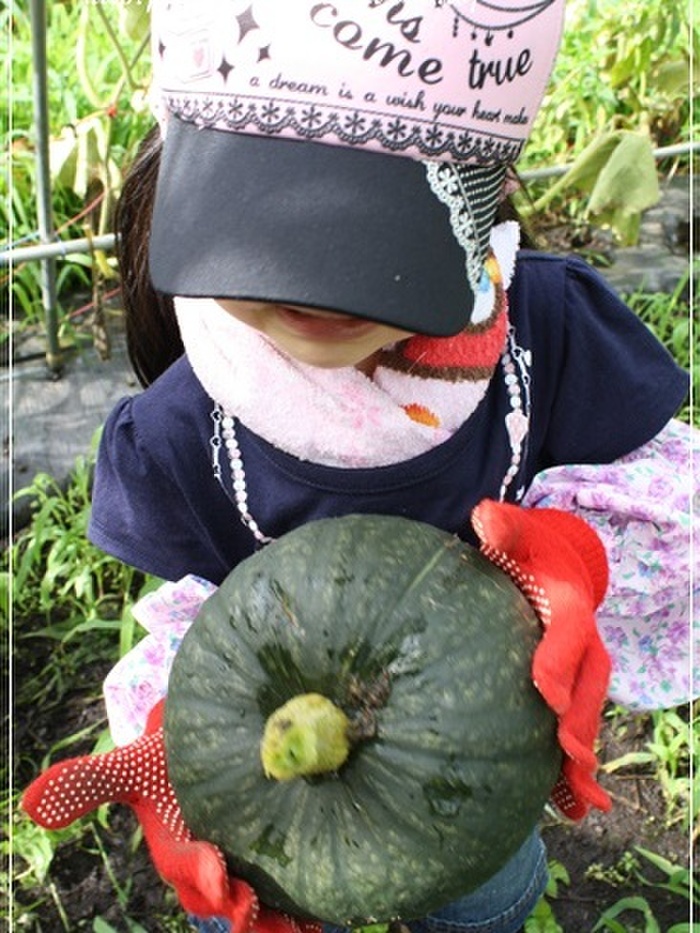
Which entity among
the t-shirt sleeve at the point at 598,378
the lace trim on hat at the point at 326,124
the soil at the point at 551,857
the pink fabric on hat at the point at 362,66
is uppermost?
the pink fabric on hat at the point at 362,66

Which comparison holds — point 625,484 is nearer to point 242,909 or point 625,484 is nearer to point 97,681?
point 242,909

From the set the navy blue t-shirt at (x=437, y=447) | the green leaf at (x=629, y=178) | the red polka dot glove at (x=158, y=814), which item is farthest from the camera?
the green leaf at (x=629, y=178)

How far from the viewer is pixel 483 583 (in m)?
1.31

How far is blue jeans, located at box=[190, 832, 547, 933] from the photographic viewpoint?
70.9 inches

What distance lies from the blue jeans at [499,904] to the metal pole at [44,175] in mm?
1864

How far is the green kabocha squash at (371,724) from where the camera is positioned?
1244 millimetres

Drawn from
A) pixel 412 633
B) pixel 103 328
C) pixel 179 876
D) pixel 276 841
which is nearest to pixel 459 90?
pixel 412 633

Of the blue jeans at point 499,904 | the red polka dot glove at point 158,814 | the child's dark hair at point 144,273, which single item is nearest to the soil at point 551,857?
the blue jeans at point 499,904

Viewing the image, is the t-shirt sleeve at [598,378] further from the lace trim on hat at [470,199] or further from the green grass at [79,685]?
the green grass at [79,685]

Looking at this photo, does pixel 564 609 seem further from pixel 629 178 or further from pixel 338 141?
pixel 629 178

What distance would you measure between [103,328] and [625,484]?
2.02 m

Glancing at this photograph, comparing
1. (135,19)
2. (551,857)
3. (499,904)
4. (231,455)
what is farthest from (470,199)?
(135,19)

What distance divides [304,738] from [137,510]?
554 millimetres

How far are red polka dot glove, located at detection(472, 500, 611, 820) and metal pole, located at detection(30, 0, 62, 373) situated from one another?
1951mm
